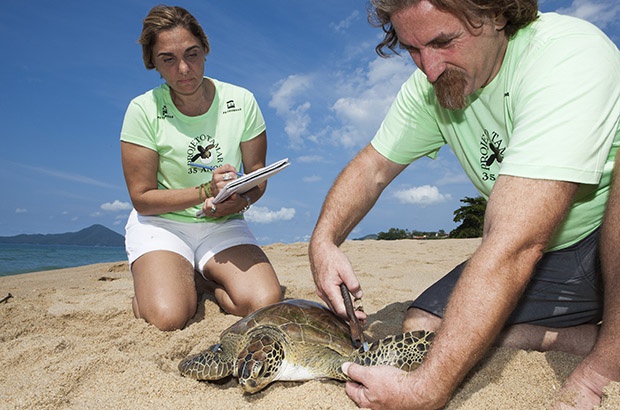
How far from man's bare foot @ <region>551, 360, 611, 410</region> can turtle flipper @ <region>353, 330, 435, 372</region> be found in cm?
54

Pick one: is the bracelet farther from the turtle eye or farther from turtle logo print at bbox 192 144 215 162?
the turtle eye

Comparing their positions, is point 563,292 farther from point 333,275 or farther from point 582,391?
point 333,275

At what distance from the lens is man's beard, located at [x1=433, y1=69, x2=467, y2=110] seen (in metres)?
2.15

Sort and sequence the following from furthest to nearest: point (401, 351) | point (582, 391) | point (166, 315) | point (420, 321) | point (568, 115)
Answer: point (166, 315) < point (420, 321) < point (401, 351) < point (582, 391) < point (568, 115)

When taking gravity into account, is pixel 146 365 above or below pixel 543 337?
above

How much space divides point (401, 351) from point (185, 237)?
2369mm

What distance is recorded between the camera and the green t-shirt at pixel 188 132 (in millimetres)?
3631

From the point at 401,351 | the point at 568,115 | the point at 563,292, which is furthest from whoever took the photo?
the point at 563,292

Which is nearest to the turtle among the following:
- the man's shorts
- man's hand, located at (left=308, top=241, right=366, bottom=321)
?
man's hand, located at (left=308, top=241, right=366, bottom=321)

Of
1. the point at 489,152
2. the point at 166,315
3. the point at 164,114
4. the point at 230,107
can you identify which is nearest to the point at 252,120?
the point at 230,107

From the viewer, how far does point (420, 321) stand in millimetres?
2678

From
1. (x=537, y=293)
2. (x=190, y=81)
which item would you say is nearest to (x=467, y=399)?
(x=537, y=293)

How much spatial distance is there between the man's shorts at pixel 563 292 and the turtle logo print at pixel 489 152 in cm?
58

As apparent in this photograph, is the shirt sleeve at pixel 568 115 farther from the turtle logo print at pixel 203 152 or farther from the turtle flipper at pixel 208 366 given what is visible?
the turtle logo print at pixel 203 152
